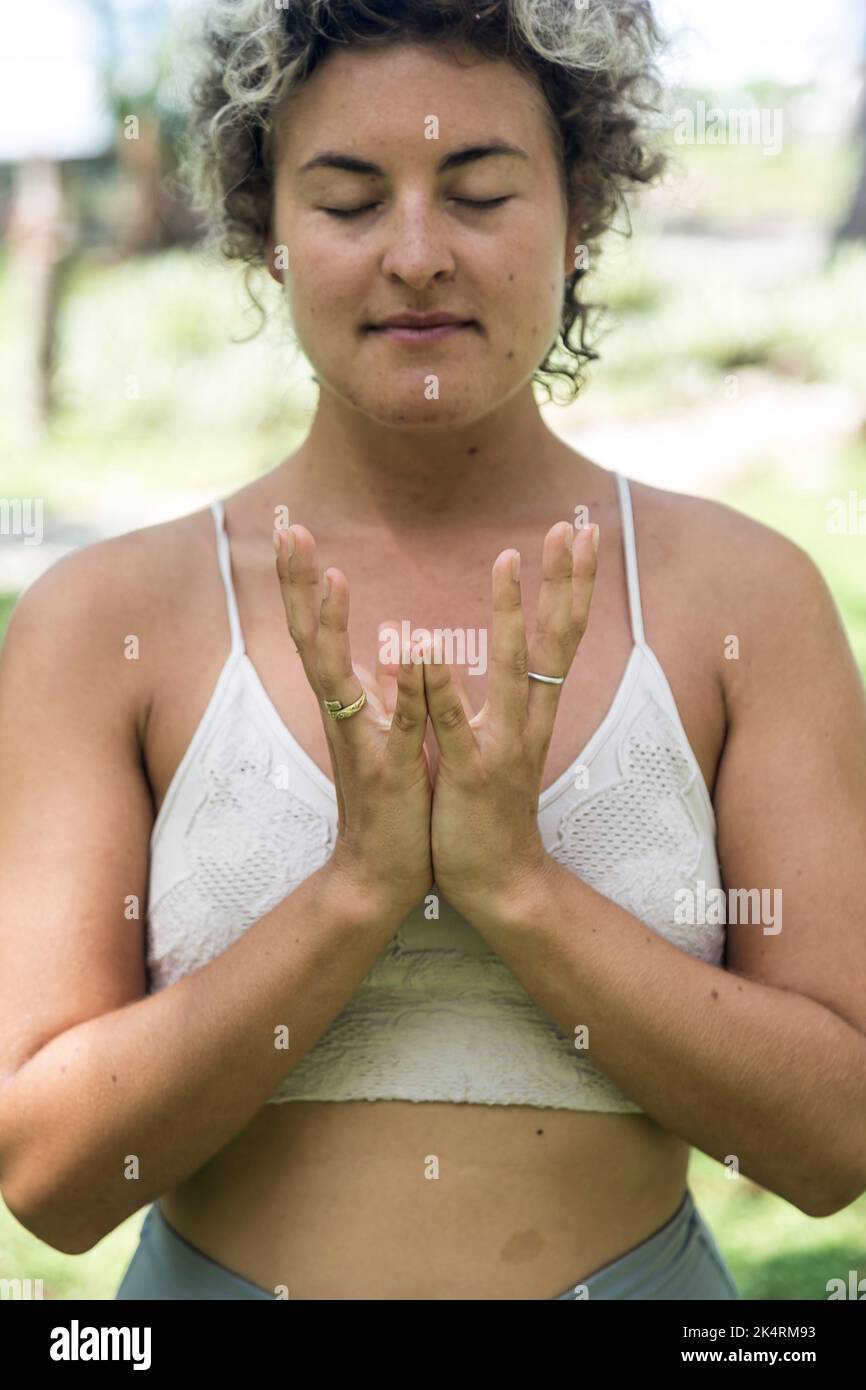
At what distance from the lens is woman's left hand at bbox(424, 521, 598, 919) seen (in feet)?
5.67

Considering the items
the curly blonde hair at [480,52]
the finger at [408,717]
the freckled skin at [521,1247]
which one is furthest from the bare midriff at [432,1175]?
the curly blonde hair at [480,52]

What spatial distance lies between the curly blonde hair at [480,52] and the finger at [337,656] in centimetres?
76

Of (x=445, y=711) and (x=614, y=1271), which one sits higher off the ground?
(x=445, y=711)

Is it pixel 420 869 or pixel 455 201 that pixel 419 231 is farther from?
pixel 420 869

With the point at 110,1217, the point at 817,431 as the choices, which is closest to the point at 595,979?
the point at 110,1217

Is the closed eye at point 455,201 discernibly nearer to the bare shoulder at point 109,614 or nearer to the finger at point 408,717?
the bare shoulder at point 109,614

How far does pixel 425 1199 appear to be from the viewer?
6.53 ft

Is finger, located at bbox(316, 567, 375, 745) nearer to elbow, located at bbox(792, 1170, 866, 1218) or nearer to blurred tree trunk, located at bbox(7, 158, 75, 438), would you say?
elbow, located at bbox(792, 1170, 866, 1218)

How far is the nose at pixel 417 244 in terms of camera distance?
1916 millimetres

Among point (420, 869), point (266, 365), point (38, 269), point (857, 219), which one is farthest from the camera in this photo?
point (38, 269)

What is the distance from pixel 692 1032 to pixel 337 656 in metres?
0.61

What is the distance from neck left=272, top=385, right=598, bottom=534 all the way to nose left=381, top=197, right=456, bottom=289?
1.04 ft

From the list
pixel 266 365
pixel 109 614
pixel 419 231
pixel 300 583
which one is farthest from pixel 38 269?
pixel 300 583
